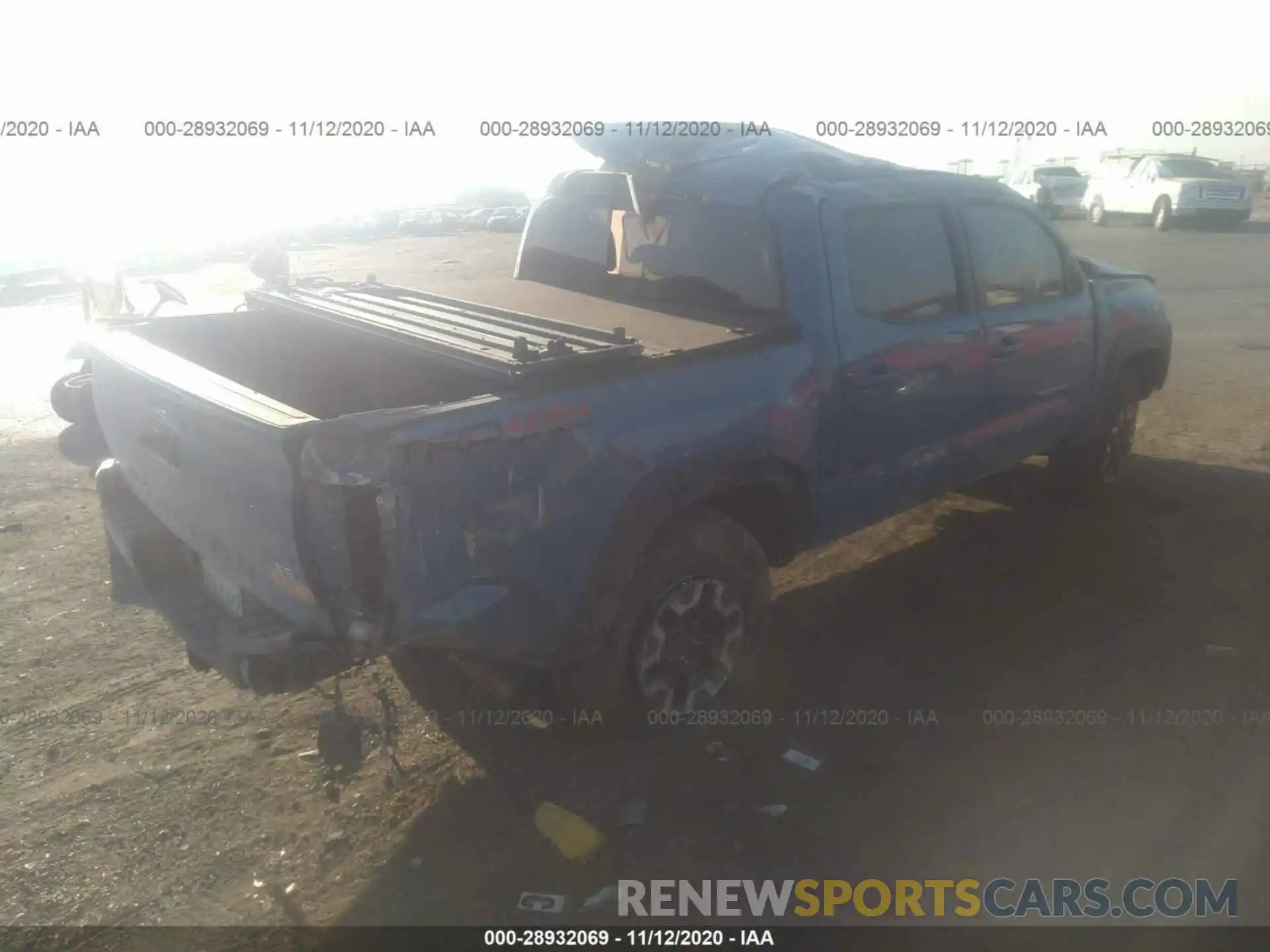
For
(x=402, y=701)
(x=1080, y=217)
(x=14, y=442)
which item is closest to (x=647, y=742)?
(x=402, y=701)

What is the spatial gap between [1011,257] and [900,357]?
1.10 metres

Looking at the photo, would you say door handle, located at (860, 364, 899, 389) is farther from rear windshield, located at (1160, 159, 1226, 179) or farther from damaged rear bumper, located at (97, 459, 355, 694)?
rear windshield, located at (1160, 159, 1226, 179)

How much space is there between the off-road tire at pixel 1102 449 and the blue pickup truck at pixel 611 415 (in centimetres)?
14

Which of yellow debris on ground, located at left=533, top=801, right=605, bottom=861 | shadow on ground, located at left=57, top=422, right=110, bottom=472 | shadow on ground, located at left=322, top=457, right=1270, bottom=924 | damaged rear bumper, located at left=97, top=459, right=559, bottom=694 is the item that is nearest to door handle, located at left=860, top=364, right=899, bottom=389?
shadow on ground, located at left=322, top=457, right=1270, bottom=924

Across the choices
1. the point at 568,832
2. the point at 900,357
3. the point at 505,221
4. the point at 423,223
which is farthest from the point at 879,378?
the point at 423,223

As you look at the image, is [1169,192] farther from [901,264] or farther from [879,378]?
[879,378]

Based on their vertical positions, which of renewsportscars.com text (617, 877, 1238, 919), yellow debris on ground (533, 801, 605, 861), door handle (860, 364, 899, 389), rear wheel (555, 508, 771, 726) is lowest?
renewsportscars.com text (617, 877, 1238, 919)

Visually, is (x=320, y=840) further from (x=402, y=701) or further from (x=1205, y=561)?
(x=1205, y=561)

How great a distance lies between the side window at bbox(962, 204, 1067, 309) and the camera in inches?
174

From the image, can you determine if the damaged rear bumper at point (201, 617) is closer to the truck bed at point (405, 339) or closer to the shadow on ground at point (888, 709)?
the truck bed at point (405, 339)

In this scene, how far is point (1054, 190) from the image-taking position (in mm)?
29172

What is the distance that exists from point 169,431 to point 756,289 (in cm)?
213

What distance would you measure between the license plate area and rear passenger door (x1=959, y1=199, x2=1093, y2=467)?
10.6 feet

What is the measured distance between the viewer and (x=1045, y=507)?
5.82 m
